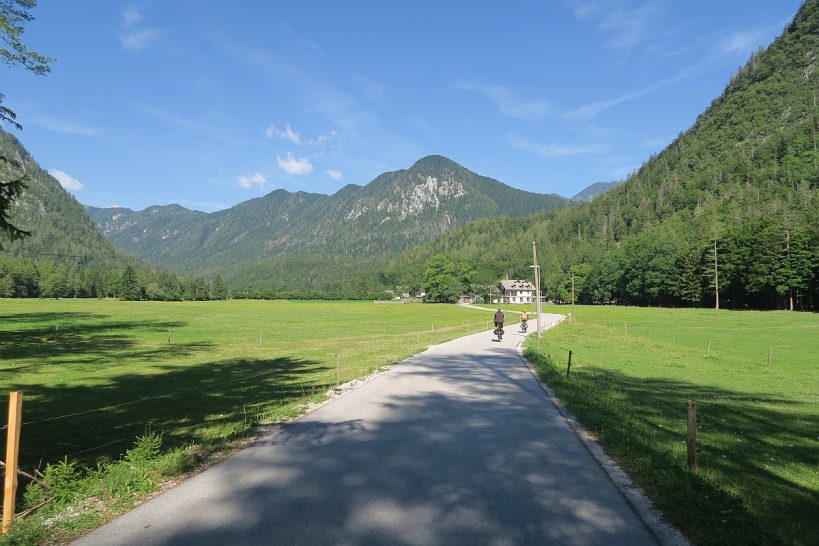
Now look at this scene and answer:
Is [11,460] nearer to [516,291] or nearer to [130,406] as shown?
[130,406]

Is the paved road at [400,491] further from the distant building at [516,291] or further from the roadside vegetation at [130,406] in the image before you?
the distant building at [516,291]

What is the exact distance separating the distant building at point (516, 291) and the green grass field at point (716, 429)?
149 m

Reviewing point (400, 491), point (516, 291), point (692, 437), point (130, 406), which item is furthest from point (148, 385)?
point (516, 291)

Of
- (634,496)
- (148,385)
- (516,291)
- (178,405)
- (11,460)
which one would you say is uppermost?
(11,460)

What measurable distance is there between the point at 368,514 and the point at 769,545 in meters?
4.41

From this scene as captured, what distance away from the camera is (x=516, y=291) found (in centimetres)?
18538

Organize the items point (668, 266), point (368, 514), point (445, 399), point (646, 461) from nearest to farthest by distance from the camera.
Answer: point (368, 514) < point (646, 461) < point (445, 399) < point (668, 266)

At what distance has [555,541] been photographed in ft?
16.4

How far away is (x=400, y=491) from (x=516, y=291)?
605 feet

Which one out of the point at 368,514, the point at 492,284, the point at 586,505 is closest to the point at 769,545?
the point at 586,505

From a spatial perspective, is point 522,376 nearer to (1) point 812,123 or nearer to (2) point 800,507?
(2) point 800,507

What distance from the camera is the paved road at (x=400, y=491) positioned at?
5.17 meters

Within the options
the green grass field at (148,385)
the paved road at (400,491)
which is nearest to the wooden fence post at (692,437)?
the paved road at (400,491)

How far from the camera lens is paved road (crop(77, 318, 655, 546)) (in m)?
5.17
